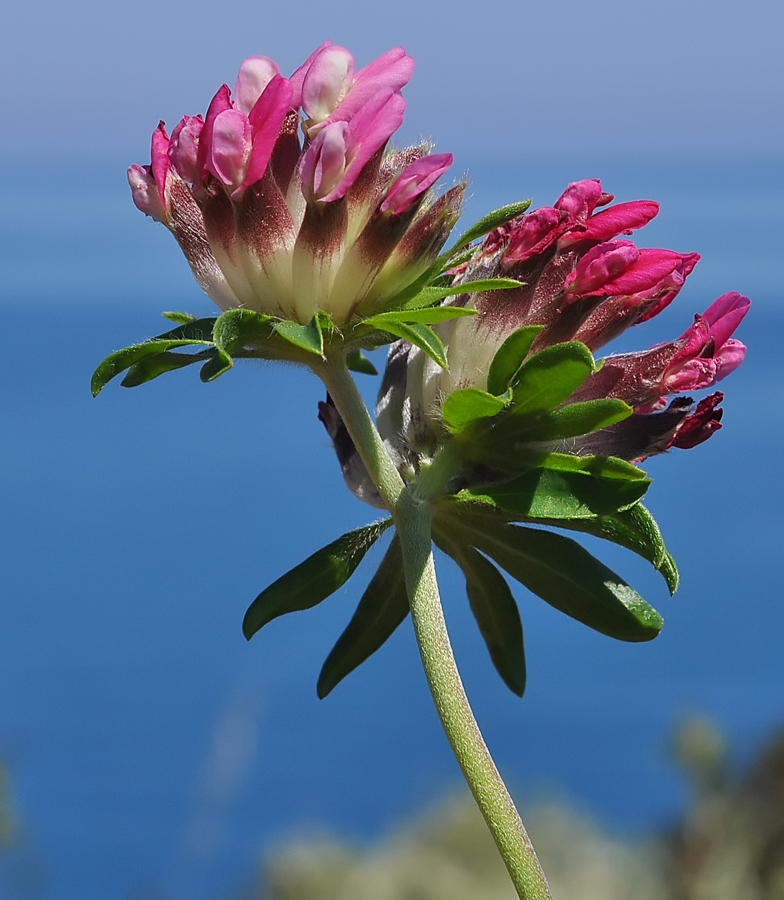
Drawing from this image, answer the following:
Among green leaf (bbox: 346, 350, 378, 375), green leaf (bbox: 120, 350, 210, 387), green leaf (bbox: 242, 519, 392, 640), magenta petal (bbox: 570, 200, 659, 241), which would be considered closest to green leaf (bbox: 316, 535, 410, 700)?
green leaf (bbox: 242, 519, 392, 640)

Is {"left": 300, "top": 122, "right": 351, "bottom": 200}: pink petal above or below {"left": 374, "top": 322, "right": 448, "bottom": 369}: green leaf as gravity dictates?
above

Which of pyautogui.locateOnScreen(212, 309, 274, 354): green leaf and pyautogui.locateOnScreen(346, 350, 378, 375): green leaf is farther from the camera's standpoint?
pyautogui.locateOnScreen(346, 350, 378, 375): green leaf

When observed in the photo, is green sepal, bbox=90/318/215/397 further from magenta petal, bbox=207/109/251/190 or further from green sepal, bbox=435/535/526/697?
green sepal, bbox=435/535/526/697

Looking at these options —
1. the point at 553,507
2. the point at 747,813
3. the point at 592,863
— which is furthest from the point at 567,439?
the point at 592,863

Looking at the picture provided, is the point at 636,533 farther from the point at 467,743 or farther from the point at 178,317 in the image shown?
the point at 178,317

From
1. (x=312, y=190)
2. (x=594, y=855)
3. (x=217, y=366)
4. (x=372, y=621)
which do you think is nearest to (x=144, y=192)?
(x=312, y=190)

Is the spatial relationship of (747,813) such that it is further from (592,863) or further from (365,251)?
(365,251)
